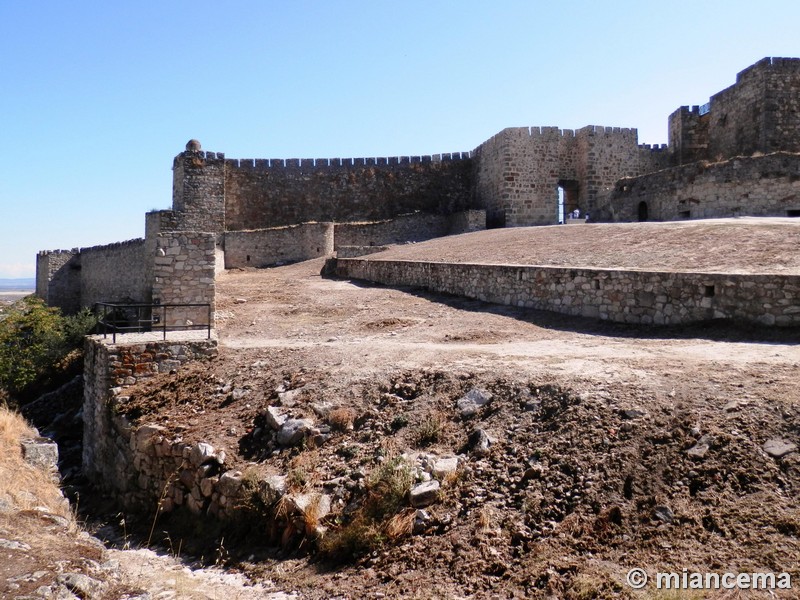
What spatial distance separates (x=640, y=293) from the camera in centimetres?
1055

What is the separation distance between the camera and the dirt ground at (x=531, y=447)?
4.74m

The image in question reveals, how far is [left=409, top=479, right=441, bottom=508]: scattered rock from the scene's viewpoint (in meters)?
5.60

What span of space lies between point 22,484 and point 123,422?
1.31 metres

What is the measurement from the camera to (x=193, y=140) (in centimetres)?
2773

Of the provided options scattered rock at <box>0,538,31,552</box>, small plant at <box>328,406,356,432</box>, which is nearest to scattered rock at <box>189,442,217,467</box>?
small plant at <box>328,406,356,432</box>

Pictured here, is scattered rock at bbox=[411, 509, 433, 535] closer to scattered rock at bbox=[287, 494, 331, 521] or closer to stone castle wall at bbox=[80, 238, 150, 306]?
scattered rock at bbox=[287, 494, 331, 521]

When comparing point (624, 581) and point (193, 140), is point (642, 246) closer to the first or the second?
Answer: point (624, 581)

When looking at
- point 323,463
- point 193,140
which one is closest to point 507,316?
point 323,463

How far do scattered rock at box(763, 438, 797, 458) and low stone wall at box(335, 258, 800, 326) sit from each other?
432 cm

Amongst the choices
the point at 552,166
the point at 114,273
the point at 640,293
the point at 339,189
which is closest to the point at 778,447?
the point at 640,293

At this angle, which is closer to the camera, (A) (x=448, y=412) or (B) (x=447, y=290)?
(A) (x=448, y=412)

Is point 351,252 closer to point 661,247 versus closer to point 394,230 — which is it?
point 394,230

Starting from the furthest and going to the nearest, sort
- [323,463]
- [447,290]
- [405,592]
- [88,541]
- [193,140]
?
[193,140]
[447,290]
[323,463]
[88,541]
[405,592]

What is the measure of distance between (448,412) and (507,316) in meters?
5.59
